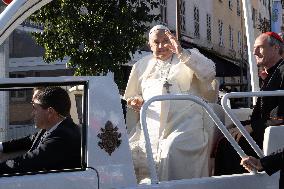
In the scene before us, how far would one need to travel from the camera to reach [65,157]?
324cm

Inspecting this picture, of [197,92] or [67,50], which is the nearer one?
[197,92]

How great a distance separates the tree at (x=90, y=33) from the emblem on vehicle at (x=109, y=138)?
477 centimetres

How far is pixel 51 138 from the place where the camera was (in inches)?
131

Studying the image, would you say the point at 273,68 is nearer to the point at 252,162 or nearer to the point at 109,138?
the point at 252,162

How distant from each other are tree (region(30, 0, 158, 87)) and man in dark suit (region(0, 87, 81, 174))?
444 centimetres

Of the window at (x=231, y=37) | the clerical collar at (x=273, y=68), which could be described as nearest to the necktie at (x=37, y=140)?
the clerical collar at (x=273, y=68)

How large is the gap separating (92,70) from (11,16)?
535cm

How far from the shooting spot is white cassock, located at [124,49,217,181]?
154 inches

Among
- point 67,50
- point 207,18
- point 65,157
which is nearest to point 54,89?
point 65,157

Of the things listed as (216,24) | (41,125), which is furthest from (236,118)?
(216,24)

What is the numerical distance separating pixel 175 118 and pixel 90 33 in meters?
4.44

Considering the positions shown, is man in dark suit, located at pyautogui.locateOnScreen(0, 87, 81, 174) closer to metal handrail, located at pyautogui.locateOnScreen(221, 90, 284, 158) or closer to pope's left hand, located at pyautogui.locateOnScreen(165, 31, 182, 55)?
metal handrail, located at pyautogui.locateOnScreen(221, 90, 284, 158)

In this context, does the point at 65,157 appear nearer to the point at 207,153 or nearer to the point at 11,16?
the point at 11,16

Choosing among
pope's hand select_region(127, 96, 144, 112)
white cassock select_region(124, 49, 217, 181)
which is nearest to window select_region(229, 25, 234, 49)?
white cassock select_region(124, 49, 217, 181)
